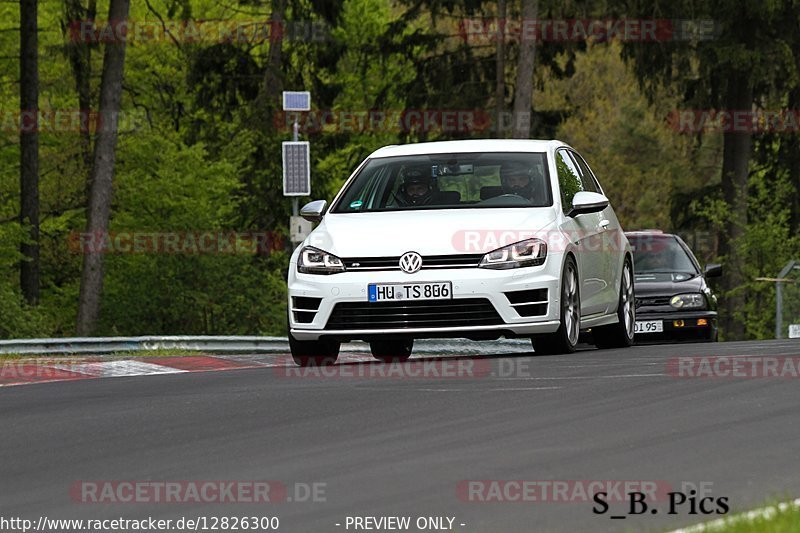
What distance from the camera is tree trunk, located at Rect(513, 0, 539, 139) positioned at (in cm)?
3653

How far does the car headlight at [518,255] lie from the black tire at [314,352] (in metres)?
1.46

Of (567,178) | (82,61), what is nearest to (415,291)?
(567,178)

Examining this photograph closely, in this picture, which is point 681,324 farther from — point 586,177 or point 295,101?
point 295,101

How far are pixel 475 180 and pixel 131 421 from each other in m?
Result: 5.33

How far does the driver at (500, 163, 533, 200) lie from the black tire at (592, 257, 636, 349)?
224 centimetres

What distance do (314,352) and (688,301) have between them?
8462 millimetres

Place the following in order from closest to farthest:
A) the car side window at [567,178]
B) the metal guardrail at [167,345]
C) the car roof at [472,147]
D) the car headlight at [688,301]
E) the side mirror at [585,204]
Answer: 1. the side mirror at [585,204]
2. the car side window at [567,178]
3. the car roof at [472,147]
4. the metal guardrail at [167,345]
5. the car headlight at [688,301]

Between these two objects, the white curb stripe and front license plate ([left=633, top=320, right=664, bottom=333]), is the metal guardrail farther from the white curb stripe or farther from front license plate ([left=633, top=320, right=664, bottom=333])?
front license plate ([left=633, top=320, right=664, bottom=333])

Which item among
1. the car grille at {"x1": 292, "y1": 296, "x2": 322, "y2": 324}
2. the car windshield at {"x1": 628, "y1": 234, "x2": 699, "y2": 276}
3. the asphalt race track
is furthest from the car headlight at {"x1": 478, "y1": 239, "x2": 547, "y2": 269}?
the car windshield at {"x1": 628, "y1": 234, "x2": 699, "y2": 276}

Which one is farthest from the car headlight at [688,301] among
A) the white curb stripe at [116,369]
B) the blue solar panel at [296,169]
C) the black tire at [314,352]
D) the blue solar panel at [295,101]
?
the white curb stripe at [116,369]

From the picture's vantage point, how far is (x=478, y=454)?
8.02 metres

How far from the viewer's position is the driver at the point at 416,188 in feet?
46.1

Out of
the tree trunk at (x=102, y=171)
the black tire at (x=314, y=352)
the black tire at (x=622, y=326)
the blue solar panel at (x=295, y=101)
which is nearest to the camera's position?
the black tire at (x=314, y=352)

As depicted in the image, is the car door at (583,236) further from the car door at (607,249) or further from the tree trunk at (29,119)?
the tree trunk at (29,119)
